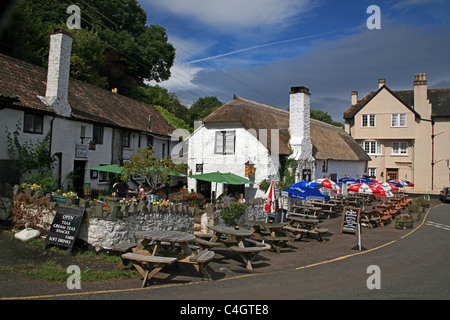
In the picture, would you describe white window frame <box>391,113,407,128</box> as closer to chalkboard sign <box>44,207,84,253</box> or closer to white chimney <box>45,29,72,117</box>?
white chimney <box>45,29,72,117</box>

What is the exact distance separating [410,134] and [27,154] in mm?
39884

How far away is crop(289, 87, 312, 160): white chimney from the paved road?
1093 cm

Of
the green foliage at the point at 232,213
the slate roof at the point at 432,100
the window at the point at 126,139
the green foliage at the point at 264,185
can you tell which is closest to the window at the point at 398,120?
the slate roof at the point at 432,100

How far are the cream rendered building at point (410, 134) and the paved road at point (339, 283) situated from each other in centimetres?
3324

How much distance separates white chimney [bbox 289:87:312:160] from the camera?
21266 mm

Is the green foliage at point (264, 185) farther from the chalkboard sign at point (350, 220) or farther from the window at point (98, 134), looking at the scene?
the window at point (98, 134)

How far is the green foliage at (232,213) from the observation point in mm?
13516

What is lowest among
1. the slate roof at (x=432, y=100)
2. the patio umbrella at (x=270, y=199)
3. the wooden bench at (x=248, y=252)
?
the wooden bench at (x=248, y=252)

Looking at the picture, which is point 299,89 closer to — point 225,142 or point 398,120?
point 225,142

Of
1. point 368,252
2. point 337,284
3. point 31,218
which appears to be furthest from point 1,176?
point 368,252

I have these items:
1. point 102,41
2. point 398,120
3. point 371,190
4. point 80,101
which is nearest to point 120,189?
point 80,101

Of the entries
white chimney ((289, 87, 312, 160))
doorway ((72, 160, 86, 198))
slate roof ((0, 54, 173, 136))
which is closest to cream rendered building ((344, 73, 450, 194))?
white chimney ((289, 87, 312, 160))

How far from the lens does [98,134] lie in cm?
2011

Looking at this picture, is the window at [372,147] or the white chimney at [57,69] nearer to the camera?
the white chimney at [57,69]
